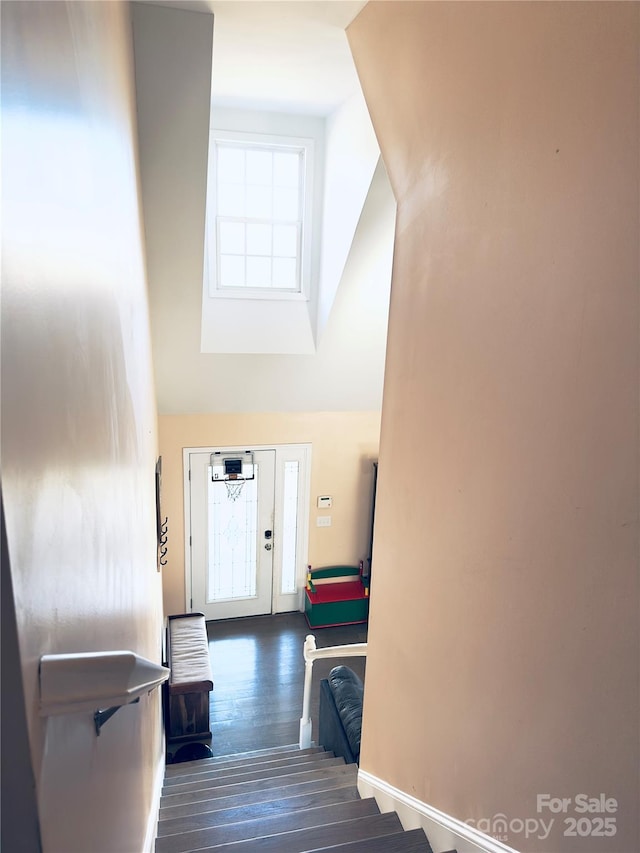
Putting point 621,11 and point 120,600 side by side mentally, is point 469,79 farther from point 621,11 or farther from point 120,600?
point 120,600

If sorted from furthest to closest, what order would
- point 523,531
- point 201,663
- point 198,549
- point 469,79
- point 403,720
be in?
point 198,549 < point 201,663 < point 403,720 < point 469,79 < point 523,531

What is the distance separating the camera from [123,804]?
5.34 ft

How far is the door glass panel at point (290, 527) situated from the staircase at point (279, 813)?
8.61 feet

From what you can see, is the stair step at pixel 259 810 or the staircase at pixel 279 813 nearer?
the staircase at pixel 279 813

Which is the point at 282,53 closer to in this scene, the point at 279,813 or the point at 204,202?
the point at 204,202

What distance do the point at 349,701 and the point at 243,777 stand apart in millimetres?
743

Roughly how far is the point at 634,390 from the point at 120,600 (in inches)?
60.9

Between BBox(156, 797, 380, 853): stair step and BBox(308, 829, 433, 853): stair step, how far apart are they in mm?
279

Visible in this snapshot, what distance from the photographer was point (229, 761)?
3893 millimetres

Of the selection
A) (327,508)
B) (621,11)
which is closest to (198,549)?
(327,508)

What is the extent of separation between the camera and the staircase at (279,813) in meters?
2.08

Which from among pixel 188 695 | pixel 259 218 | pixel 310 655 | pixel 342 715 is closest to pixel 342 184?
pixel 259 218

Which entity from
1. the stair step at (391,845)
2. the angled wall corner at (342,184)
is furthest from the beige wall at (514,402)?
the angled wall corner at (342,184)

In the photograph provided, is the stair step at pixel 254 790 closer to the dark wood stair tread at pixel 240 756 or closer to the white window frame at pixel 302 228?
the dark wood stair tread at pixel 240 756
